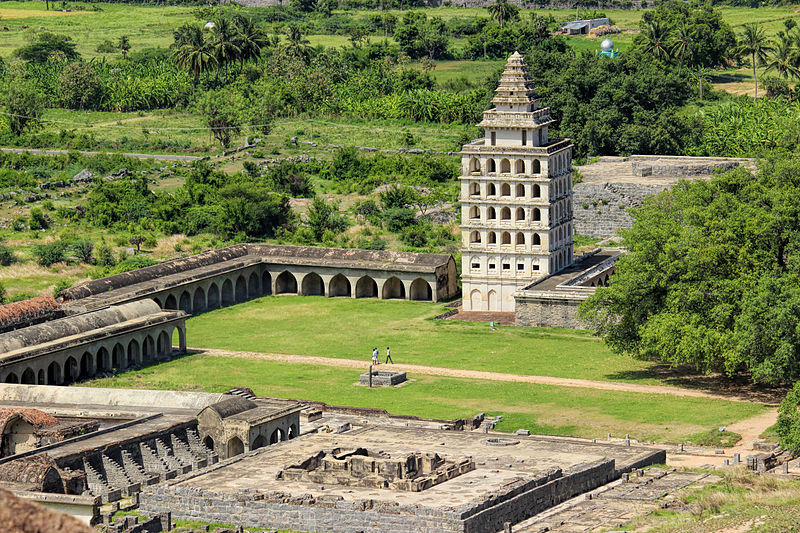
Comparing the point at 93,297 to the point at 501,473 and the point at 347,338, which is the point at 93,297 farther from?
the point at 501,473

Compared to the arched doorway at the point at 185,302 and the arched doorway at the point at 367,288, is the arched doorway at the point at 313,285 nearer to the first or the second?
the arched doorway at the point at 367,288

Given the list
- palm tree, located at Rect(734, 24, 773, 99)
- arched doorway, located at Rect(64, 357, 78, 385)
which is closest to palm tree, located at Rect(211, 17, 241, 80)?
palm tree, located at Rect(734, 24, 773, 99)

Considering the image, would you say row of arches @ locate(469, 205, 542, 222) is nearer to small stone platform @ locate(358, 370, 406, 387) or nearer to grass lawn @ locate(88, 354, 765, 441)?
grass lawn @ locate(88, 354, 765, 441)

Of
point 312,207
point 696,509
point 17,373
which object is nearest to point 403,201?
point 312,207

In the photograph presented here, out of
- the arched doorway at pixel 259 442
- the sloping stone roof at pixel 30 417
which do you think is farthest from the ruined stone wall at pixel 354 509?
the sloping stone roof at pixel 30 417

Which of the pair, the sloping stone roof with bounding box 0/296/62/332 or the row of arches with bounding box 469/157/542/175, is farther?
the row of arches with bounding box 469/157/542/175
